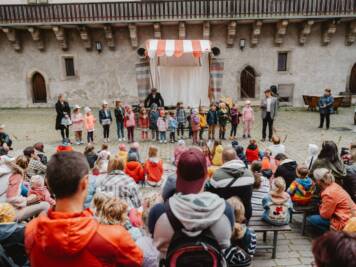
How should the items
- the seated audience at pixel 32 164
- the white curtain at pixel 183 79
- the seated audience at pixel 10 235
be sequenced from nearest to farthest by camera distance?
the seated audience at pixel 10 235 → the seated audience at pixel 32 164 → the white curtain at pixel 183 79

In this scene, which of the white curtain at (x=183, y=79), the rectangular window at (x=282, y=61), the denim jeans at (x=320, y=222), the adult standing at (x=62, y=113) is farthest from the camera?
the rectangular window at (x=282, y=61)

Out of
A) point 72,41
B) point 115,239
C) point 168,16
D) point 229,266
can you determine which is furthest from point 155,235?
point 72,41

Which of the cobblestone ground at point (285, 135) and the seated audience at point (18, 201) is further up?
the seated audience at point (18, 201)

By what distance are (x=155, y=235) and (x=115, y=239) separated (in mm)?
420

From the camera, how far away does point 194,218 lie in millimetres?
2156

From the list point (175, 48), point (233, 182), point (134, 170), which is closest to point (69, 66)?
point (175, 48)

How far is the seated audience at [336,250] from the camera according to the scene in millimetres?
1554

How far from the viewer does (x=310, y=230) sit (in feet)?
17.1

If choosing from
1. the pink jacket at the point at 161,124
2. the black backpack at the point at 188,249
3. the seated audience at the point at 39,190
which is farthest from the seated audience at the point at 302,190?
the pink jacket at the point at 161,124

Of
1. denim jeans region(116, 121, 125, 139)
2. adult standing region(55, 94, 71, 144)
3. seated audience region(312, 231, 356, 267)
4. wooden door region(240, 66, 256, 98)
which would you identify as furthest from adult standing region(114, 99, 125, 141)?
seated audience region(312, 231, 356, 267)

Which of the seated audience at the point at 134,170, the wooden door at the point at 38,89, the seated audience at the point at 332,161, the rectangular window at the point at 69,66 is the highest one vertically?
the rectangular window at the point at 69,66

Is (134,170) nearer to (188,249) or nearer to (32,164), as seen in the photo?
(32,164)

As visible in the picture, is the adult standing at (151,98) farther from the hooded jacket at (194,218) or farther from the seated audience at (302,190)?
the hooded jacket at (194,218)

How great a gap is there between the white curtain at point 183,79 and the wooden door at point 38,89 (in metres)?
8.24
